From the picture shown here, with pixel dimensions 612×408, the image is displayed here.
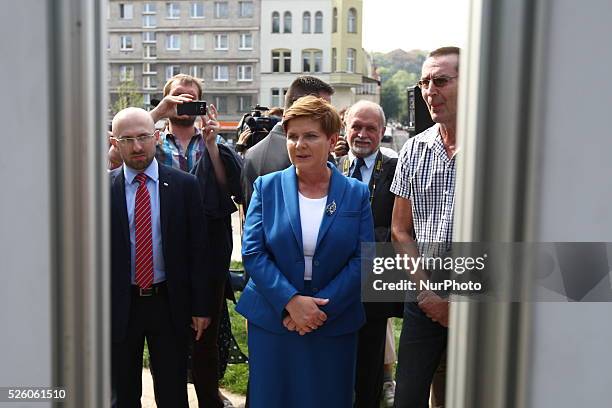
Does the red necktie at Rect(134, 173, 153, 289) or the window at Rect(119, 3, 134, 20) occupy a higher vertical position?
the window at Rect(119, 3, 134, 20)

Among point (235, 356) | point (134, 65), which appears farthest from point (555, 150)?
point (134, 65)

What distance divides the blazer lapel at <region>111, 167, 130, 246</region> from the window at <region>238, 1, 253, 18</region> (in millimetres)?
47406

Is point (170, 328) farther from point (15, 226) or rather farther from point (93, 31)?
point (93, 31)

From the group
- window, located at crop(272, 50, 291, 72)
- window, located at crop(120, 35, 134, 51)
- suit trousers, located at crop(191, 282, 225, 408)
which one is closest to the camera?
suit trousers, located at crop(191, 282, 225, 408)

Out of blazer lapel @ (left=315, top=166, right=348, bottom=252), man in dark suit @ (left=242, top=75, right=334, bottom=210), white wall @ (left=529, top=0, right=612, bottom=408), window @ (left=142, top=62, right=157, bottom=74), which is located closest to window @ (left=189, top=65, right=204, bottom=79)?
window @ (left=142, top=62, right=157, bottom=74)

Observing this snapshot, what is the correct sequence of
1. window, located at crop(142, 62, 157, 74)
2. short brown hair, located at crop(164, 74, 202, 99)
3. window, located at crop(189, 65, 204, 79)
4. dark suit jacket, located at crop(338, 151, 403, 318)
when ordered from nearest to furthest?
dark suit jacket, located at crop(338, 151, 403, 318) < short brown hair, located at crop(164, 74, 202, 99) < window, located at crop(189, 65, 204, 79) < window, located at crop(142, 62, 157, 74)

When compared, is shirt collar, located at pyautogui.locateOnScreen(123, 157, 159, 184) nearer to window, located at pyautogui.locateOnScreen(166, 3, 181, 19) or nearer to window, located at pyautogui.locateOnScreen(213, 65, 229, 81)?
window, located at pyautogui.locateOnScreen(213, 65, 229, 81)

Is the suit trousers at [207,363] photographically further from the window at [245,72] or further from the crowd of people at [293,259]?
the window at [245,72]

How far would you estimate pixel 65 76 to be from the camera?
1459 millimetres

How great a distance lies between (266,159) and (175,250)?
2.41 ft

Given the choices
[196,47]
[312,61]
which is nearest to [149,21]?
[196,47]

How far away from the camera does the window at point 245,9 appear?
48.5 m

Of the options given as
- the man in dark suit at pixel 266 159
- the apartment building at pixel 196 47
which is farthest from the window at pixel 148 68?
the man in dark suit at pixel 266 159

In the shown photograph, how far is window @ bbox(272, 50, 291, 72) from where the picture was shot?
48.2 meters
